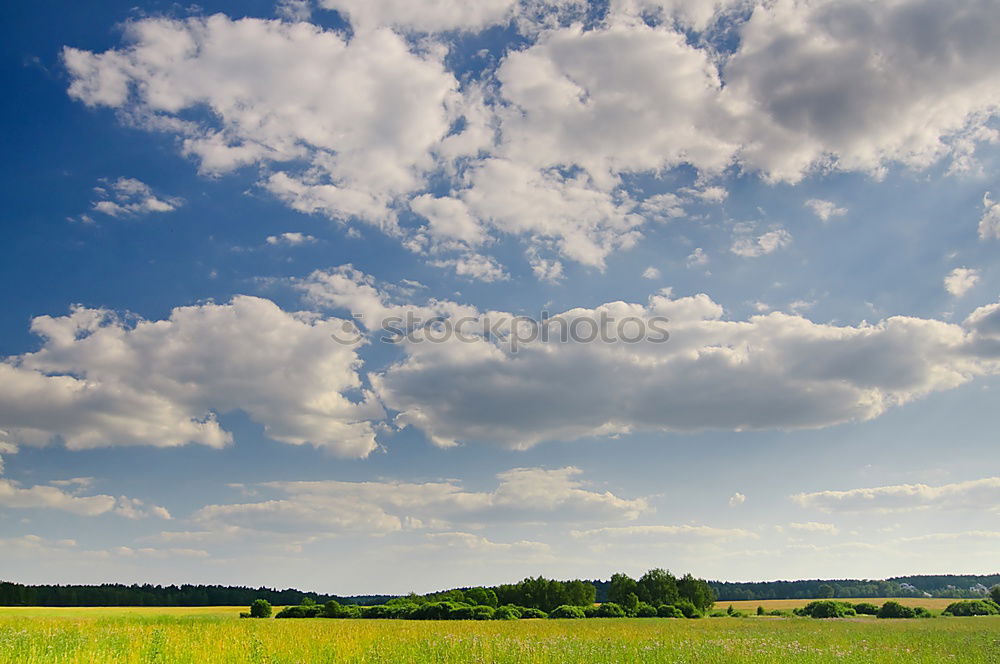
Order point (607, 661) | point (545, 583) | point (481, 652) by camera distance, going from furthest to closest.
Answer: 1. point (545, 583)
2. point (481, 652)
3. point (607, 661)

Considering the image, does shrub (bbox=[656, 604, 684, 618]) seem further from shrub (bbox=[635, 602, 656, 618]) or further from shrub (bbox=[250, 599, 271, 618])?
shrub (bbox=[250, 599, 271, 618])

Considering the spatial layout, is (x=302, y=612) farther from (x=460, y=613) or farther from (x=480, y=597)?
(x=480, y=597)

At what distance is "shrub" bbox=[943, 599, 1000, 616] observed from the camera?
8650 centimetres

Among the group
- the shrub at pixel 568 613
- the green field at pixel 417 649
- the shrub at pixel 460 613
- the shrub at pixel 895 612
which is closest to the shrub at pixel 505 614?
the shrub at pixel 460 613

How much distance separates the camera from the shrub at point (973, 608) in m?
86.5

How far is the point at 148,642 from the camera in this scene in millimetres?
21297

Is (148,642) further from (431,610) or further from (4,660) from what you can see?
(431,610)

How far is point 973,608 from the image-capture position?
88.1 meters

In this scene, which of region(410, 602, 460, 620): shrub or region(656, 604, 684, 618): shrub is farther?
region(656, 604, 684, 618): shrub

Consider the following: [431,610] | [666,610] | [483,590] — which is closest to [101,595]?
[483,590]

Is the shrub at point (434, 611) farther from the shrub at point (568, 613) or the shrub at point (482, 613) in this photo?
the shrub at point (568, 613)

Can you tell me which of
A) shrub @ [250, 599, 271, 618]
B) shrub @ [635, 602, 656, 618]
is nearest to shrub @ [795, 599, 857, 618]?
shrub @ [635, 602, 656, 618]

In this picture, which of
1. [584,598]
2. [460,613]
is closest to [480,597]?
[584,598]

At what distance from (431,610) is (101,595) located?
329 feet
